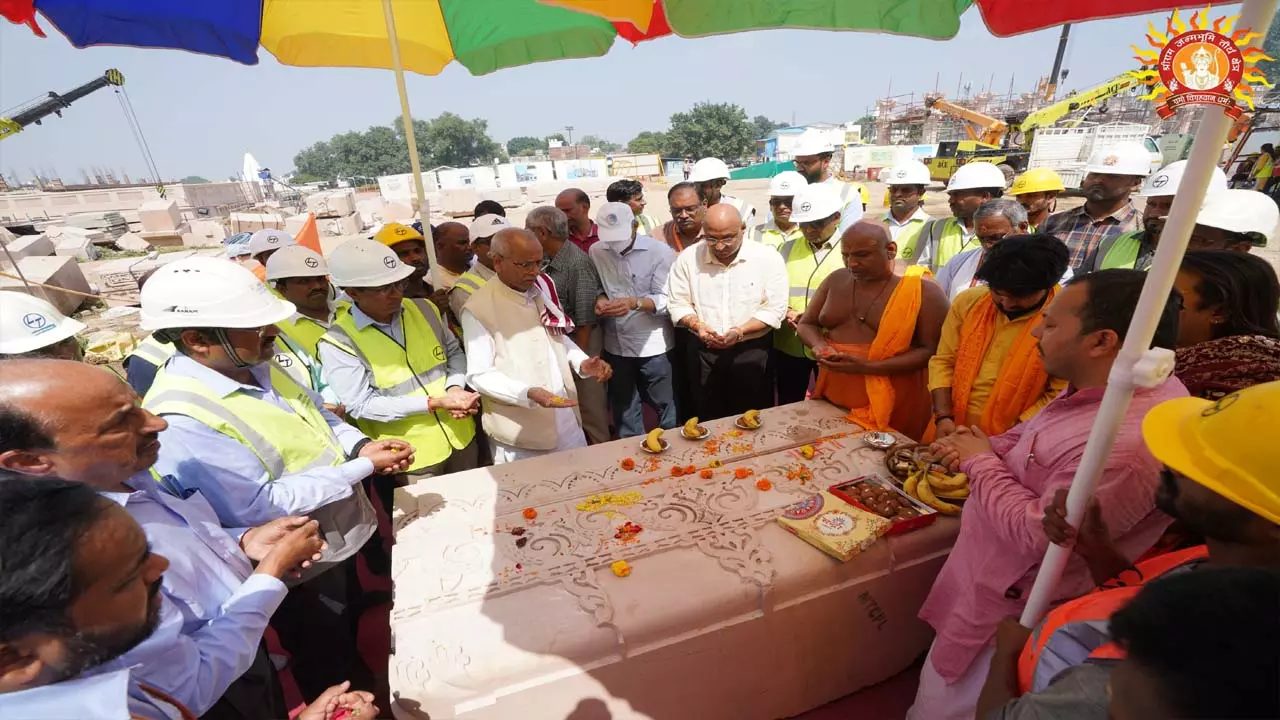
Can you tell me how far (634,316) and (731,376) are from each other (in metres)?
0.88

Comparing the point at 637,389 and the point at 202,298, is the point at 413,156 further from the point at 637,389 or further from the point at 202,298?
Result: the point at 637,389

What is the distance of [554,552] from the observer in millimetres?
2082

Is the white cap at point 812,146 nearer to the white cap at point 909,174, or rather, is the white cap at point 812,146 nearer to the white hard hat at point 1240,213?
the white cap at point 909,174

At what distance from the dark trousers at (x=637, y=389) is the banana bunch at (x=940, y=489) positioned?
87.3 inches

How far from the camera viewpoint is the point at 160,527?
1.50m

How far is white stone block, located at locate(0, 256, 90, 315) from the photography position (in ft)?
28.8

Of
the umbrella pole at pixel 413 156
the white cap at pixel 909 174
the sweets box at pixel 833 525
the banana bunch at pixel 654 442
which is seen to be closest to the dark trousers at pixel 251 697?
the banana bunch at pixel 654 442

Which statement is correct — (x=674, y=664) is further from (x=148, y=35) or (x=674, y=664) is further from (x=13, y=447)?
(x=148, y=35)

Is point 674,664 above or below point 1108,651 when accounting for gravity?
below

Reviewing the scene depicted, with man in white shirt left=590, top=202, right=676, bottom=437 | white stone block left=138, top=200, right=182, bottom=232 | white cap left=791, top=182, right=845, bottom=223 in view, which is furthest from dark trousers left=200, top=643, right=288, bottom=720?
white stone block left=138, top=200, right=182, bottom=232

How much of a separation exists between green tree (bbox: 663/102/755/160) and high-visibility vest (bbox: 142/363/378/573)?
57841mm

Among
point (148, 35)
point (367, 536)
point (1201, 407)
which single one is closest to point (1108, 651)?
point (1201, 407)

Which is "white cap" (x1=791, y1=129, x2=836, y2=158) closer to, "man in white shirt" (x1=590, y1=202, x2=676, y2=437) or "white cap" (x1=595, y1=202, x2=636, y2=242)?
"man in white shirt" (x1=590, y1=202, x2=676, y2=437)

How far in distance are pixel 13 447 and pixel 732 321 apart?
3.33 m
